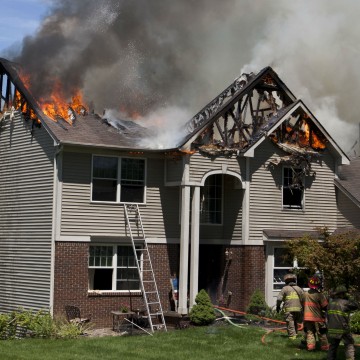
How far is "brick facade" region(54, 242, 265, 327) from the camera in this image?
25922 mm

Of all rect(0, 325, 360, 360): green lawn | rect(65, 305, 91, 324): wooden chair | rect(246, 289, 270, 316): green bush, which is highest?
rect(246, 289, 270, 316): green bush

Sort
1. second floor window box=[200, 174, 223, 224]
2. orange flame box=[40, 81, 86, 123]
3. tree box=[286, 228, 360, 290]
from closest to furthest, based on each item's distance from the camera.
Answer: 1. tree box=[286, 228, 360, 290]
2. orange flame box=[40, 81, 86, 123]
3. second floor window box=[200, 174, 223, 224]

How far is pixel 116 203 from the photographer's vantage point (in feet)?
88.4

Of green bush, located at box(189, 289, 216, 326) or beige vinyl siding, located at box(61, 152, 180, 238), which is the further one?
beige vinyl siding, located at box(61, 152, 180, 238)

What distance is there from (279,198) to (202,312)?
19.6 ft

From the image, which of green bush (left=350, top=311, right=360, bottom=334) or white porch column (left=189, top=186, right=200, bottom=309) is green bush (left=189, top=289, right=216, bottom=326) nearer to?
white porch column (left=189, top=186, right=200, bottom=309)

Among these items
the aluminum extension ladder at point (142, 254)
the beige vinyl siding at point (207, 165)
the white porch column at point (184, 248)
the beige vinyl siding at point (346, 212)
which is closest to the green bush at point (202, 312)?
the white porch column at point (184, 248)

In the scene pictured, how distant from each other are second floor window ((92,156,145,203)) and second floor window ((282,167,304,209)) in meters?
5.43

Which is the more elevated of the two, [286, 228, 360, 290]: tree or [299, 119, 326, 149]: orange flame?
[299, 119, 326, 149]: orange flame

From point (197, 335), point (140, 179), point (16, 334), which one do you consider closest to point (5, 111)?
point (140, 179)

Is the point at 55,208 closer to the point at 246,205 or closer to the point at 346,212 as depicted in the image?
the point at 246,205

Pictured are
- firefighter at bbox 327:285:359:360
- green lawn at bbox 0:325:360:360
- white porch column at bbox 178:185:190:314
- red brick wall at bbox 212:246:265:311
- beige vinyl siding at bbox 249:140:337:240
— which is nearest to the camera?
firefighter at bbox 327:285:359:360

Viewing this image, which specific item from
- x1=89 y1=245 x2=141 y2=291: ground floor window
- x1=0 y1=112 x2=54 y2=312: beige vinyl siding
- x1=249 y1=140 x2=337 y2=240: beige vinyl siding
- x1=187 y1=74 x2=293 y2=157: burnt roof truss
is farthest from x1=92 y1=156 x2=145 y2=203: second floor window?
x1=249 y1=140 x2=337 y2=240: beige vinyl siding

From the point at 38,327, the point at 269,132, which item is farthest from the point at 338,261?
the point at 38,327
